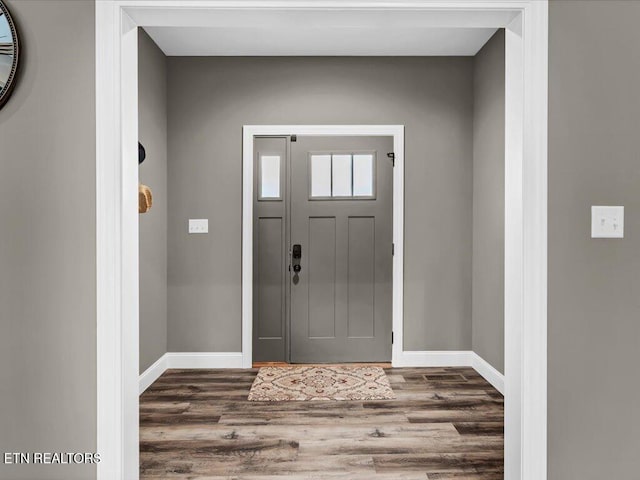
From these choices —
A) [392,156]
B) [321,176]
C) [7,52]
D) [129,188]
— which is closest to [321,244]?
[321,176]

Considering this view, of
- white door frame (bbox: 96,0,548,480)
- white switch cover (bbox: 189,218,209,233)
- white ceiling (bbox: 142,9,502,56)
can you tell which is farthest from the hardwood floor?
white ceiling (bbox: 142,9,502,56)

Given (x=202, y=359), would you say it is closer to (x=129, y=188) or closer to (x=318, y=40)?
(x=129, y=188)

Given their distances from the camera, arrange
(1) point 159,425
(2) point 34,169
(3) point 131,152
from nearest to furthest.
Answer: (2) point 34,169 < (3) point 131,152 < (1) point 159,425

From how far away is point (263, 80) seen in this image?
4.09 meters

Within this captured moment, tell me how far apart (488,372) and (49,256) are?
3181mm

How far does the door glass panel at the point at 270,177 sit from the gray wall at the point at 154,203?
821 millimetres

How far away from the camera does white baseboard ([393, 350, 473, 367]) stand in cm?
413

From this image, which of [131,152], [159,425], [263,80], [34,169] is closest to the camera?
[34,169]

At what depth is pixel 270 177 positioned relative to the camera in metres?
4.17
